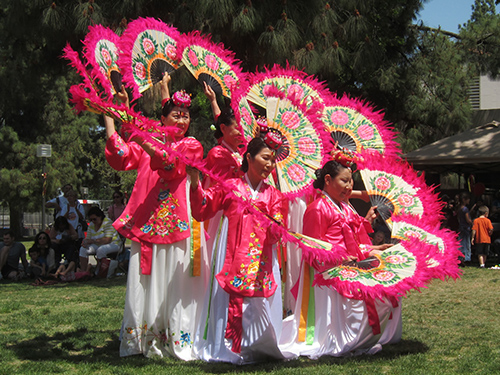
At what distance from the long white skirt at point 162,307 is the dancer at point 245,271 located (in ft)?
0.40

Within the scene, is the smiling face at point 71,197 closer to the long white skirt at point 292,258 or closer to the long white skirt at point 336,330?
the long white skirt at point 292,258

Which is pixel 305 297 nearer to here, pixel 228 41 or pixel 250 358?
pixel 250 358

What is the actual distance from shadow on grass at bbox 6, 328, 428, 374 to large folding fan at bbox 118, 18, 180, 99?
179cm

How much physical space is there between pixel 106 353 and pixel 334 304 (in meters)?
1.65

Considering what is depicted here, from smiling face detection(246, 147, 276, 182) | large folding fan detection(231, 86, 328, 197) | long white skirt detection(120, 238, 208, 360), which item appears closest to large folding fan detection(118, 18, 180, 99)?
large folding fan detection(231, 86, 328, 197)

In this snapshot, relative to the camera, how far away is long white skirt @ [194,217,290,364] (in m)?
3.83

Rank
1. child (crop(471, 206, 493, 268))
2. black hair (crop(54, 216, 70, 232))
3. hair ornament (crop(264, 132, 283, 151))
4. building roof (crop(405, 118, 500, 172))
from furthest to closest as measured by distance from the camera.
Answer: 1. building roof (crop(405, 118, 500, 172))
2. child (crop(471, 206, 493, 268))
3. black hair (crop(54, 216, 70, 232))
4. hair ornament (crop(264, 132, 283, 151))

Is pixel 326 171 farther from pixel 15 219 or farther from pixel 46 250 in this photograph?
pixel 15 219

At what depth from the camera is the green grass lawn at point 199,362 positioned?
3.83 m

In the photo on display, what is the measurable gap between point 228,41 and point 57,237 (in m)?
4.10

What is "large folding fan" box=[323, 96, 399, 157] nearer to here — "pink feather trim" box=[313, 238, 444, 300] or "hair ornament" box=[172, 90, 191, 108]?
"pink feather trim" box=[313, 238, 444, 300]

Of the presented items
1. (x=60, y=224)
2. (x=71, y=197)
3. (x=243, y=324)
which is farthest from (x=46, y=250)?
(x=243, y=324)

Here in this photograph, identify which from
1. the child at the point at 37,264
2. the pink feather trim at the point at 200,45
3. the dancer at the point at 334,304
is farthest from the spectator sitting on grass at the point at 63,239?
the dancer at the point at 334,304

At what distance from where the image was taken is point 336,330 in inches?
162
